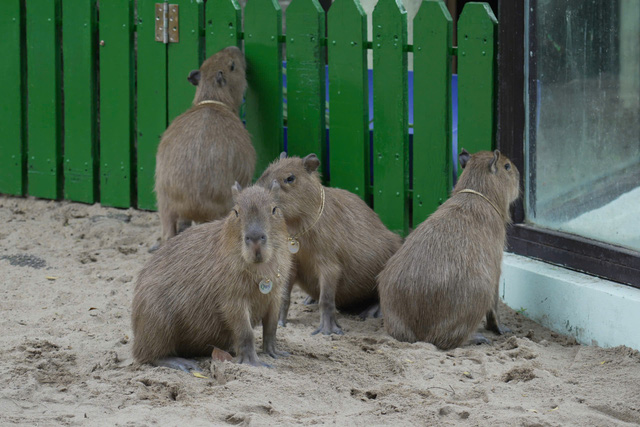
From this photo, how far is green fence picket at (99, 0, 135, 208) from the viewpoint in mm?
7254

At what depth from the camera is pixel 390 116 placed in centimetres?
621

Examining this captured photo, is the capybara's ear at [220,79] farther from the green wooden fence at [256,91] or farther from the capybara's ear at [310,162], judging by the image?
the capybara's ear at [310,162]

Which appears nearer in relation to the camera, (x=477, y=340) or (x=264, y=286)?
(x=264, y=286)

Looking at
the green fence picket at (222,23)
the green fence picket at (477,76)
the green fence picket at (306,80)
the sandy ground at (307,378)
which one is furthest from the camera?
the green fence picket at (222,23)

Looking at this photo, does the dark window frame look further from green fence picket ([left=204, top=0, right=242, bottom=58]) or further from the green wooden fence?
green fence picket ([left=204, top=0, right=242, bottom=58])

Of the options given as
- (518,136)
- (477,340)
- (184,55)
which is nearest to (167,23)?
(184,55)

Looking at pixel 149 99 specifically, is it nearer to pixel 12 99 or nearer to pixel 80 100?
pixel 80 100

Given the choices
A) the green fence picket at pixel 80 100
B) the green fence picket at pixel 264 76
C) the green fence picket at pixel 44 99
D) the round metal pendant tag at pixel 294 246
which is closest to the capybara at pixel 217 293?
the round metal pendant tag at pixel 294 246

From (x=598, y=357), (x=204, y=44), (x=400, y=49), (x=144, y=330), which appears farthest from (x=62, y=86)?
(x=598, y=357)

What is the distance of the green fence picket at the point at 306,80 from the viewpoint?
6457 millimetres

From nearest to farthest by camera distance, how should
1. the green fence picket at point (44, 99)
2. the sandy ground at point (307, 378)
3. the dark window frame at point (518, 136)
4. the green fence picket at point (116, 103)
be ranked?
the sandy ground at point (307, 378) < the dark window frame at point (518, 136) < the green fence picket at point (116, 103) < the green fence picket at point (44, 99)

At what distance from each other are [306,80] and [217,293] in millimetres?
2598

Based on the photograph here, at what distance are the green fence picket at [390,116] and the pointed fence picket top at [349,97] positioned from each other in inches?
3.8

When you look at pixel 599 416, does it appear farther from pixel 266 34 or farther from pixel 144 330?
pixel 266 34
